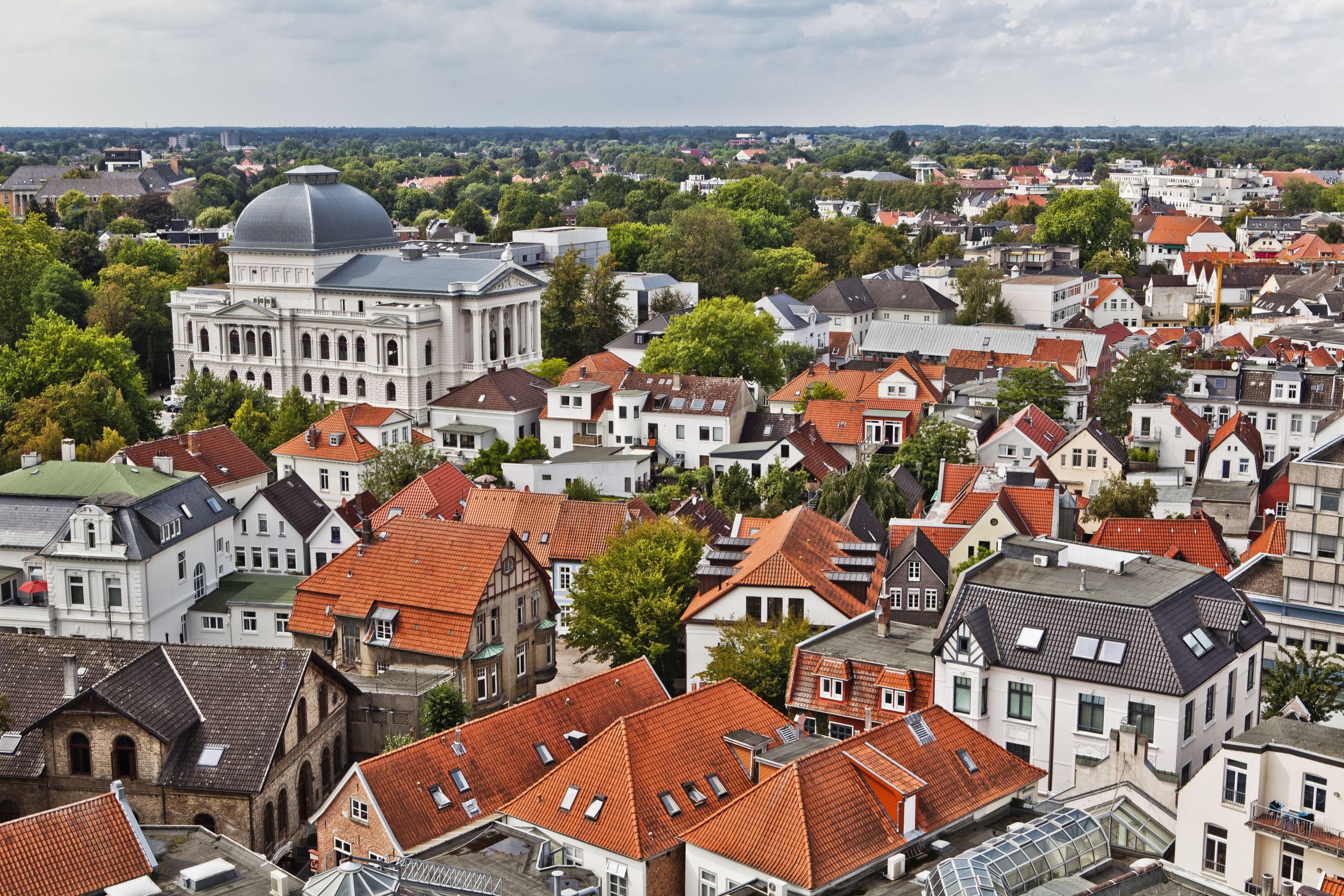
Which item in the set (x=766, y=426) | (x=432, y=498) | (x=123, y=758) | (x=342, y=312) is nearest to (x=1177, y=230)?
(x=342, y=312)

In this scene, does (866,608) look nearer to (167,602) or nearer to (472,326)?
(167,602)

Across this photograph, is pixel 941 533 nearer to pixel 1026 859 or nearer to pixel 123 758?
pixel 1026 859

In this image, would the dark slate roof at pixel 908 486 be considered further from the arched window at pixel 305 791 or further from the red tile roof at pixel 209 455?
the arched window at pixel 305 791

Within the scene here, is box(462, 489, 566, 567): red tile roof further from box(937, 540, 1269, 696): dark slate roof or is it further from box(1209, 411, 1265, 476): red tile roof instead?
box(1209, 411, 1265, 476): red tile roof

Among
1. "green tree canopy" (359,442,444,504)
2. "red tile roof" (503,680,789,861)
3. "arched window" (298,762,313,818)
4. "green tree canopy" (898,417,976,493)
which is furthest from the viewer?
"green tree canopy" (898,417,976,493)

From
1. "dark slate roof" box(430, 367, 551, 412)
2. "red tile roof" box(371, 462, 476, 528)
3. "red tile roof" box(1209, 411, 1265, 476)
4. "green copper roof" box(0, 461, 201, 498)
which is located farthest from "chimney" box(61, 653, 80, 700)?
"red tile roof" box(1209, 411, 1265, 476)

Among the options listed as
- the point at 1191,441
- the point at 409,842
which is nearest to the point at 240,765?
the point at 409,842
